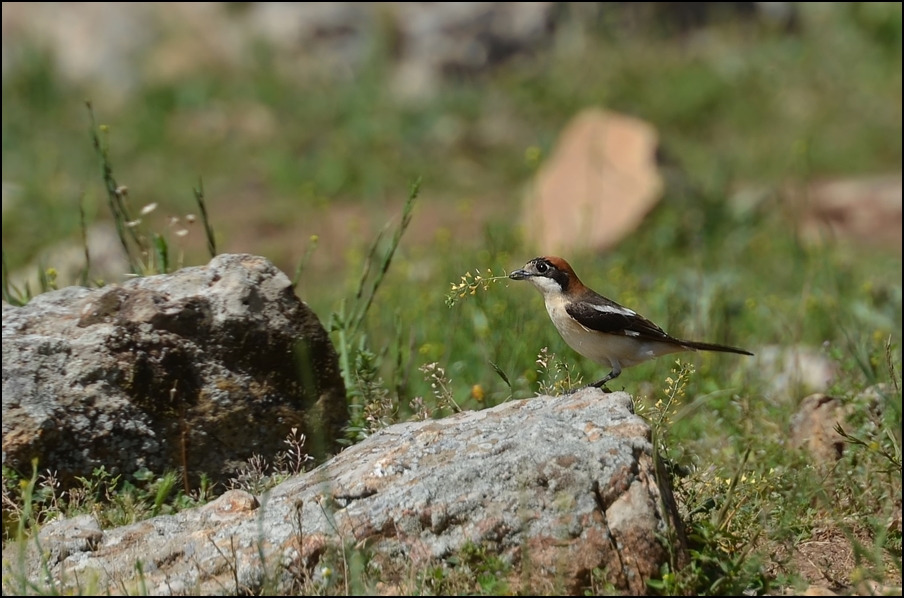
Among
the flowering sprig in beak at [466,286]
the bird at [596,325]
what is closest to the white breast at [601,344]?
the bird at [596,325]

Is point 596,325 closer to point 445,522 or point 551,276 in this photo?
point 551,276

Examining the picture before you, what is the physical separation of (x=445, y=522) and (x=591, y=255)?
5.20 metres

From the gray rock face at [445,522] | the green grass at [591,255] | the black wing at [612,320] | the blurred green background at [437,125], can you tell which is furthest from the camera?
the blurred green background at [437,125]

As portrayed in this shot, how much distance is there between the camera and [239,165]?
42.0 ft

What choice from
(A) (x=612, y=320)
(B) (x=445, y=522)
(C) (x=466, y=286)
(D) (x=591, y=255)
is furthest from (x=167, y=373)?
(D) (x=591, y=255)

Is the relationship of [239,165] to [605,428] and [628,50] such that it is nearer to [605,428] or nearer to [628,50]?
[628,50]

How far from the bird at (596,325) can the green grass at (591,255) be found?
12.7 inches

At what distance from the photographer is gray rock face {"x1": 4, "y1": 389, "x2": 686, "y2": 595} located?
358 cm

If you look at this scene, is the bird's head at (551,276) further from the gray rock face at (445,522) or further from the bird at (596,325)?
the gray rock face at (445,522)

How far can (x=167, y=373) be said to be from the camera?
458cm

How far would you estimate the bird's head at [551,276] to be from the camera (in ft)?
17.0

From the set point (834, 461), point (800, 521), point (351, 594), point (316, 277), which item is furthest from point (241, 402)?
point (316, 277)

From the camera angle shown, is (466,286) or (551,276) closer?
(466,286)

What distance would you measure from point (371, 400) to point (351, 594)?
157 cm
